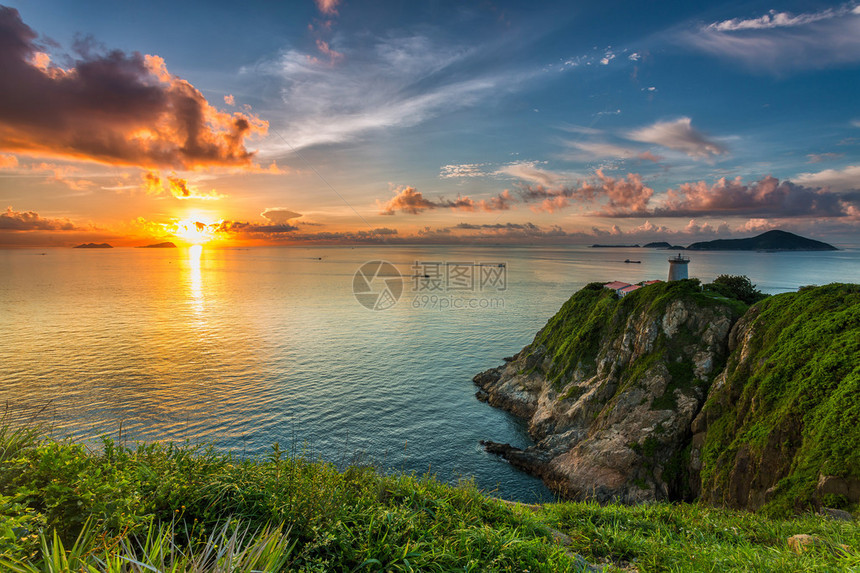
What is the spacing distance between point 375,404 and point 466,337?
31154 millimetres

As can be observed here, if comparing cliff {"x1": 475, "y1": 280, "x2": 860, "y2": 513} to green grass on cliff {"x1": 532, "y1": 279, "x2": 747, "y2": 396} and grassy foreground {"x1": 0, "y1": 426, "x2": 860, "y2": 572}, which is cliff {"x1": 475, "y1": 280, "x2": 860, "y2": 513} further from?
grassy foreground {"x1": 0, "y1": 426, "x2": 860, "y2": 572}

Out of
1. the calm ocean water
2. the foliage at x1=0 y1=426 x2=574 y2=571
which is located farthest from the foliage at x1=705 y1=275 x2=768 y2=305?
the foliage at x1=0 y1=426 x2=574 y2=571

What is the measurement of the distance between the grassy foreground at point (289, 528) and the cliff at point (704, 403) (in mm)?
9640

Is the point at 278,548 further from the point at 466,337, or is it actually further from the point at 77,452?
the point at 466,337

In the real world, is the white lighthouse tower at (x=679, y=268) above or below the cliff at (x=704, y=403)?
above

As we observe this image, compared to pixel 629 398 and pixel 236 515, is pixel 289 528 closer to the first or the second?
pixel 236 515

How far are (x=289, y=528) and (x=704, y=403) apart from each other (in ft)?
96.9

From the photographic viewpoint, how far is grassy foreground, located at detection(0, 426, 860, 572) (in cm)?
450

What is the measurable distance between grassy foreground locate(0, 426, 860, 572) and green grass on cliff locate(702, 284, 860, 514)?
8.00 m

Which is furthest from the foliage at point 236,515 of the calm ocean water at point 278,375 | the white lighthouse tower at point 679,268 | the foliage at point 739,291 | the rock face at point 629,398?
the white lighthouse tower at point 679,268

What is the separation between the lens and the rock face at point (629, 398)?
83.4ft

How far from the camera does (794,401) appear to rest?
1803 cm

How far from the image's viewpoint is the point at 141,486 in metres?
6.55

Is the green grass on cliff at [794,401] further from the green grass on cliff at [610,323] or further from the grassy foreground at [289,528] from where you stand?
the grassy foreground at [289,528]
